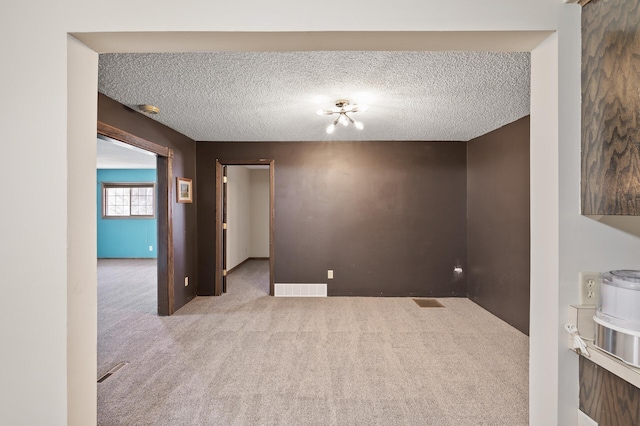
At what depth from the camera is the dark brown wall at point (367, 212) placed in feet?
15.8

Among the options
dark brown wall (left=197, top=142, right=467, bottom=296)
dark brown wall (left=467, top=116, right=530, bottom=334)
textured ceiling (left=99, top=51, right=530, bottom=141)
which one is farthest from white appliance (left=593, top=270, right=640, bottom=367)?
dark brown wall (left=197, top=142, right=467, bottom=296)

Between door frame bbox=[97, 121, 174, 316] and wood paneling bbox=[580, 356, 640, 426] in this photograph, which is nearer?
wood paneling bbox=[580, 356, 640, 426]

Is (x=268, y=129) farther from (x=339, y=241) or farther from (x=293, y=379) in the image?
(x=293, y=379)

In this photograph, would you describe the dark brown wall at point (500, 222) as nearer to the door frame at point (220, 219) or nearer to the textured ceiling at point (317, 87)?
the textured ceiling at point (317, 87)

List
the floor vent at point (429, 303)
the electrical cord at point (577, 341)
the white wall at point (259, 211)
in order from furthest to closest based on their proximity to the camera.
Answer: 1. the white wall at point (259, 211)
2. the floor vent at point (429, 303)
3. the electrical cord at point (577, 341)

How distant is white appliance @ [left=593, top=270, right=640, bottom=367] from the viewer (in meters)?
0.92

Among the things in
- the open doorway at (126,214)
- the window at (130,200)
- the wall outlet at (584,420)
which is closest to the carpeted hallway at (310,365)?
the wall outlet at (584,420)

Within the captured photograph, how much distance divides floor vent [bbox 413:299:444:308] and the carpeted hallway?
0.38ft

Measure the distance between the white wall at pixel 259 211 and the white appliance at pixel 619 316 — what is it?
7672 millimetres

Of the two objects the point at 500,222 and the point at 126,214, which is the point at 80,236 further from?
the point at 126,214

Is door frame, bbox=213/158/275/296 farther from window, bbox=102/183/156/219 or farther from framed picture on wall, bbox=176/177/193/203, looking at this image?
window, bbox=102/183/156/219

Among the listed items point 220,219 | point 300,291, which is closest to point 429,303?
point 300,291

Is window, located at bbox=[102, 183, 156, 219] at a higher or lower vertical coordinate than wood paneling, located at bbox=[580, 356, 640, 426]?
higher

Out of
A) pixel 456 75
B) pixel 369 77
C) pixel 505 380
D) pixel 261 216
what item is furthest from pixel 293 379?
pixel 261 216
